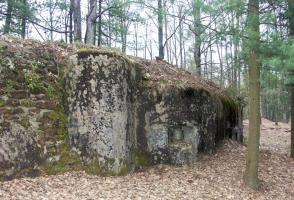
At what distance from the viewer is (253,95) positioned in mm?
8992

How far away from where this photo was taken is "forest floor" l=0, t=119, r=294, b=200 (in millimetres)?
7359

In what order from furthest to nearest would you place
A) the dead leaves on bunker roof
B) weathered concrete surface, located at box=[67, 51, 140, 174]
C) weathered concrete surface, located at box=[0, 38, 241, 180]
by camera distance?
the dead leaves on bunker roof, weathered concrete surface, located at box=[67, 51, 140, 174], weathered concrete surface, located at box=[0, 38, 241, 180]

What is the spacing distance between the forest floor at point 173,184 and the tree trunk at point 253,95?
367 millimetres

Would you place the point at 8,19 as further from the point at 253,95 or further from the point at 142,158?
the point at 253,95

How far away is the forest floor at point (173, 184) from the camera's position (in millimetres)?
7359

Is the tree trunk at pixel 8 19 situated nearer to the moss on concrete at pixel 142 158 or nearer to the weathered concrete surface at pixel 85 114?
the weathered concrete surface at pixel 85 114

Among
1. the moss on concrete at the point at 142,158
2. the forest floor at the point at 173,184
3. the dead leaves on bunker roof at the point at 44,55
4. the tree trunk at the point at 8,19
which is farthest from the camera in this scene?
the tree trunk at the point at 8,19

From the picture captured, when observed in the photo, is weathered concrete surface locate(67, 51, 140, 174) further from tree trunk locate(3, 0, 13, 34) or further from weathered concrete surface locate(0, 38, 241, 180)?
tree trunk locate(3, 0, 13, 34)

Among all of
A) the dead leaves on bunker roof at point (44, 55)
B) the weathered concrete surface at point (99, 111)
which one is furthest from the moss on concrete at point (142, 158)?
the dead leaves on bunker roof at point (44, 55)

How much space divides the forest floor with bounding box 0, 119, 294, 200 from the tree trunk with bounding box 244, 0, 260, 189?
0.37 meters

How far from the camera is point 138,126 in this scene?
10273 millimetres

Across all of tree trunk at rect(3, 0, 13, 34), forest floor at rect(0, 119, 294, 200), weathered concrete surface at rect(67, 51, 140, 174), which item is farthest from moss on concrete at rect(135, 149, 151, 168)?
tree trunk at rect(3, 0, 13, 34)

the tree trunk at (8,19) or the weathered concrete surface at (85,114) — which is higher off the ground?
the tree trunk at (8,19)

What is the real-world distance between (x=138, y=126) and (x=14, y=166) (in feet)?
11.6
